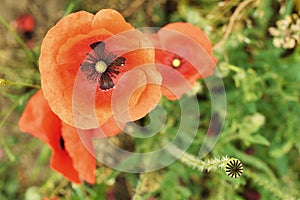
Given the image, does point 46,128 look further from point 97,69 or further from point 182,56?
point 182,56

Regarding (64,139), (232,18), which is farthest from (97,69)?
(232,18)

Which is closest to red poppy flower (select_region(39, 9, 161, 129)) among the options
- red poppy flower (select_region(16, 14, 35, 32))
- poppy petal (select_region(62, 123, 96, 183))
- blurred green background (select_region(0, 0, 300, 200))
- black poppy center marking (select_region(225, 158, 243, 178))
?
poppy petal (select_region(62, 123, 96, 183))

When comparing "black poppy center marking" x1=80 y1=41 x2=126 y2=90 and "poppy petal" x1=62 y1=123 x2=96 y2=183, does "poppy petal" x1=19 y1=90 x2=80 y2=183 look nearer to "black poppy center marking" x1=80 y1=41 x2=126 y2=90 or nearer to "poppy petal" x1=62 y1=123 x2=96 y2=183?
"poppy petal" x1=62 y1=123 x2=96 y2=183

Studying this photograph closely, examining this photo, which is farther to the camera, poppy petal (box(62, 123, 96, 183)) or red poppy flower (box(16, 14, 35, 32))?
red poppy flower (box(16, 14, 35, 32))

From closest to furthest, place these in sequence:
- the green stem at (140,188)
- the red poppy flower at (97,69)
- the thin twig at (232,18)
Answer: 1. the red poppy flower at (97,69)
2. the green stem at (140,188)
3. the thin twig at (232,18)

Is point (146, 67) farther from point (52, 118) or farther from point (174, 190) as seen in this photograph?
point (174, 190)

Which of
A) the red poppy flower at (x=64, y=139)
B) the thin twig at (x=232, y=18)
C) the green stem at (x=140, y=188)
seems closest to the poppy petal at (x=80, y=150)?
the red poppy flower at (x=64, y=139)

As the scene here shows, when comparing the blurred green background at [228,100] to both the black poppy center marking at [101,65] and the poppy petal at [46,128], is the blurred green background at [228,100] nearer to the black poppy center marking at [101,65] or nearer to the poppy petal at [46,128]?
the poppy petal at [46,128]
